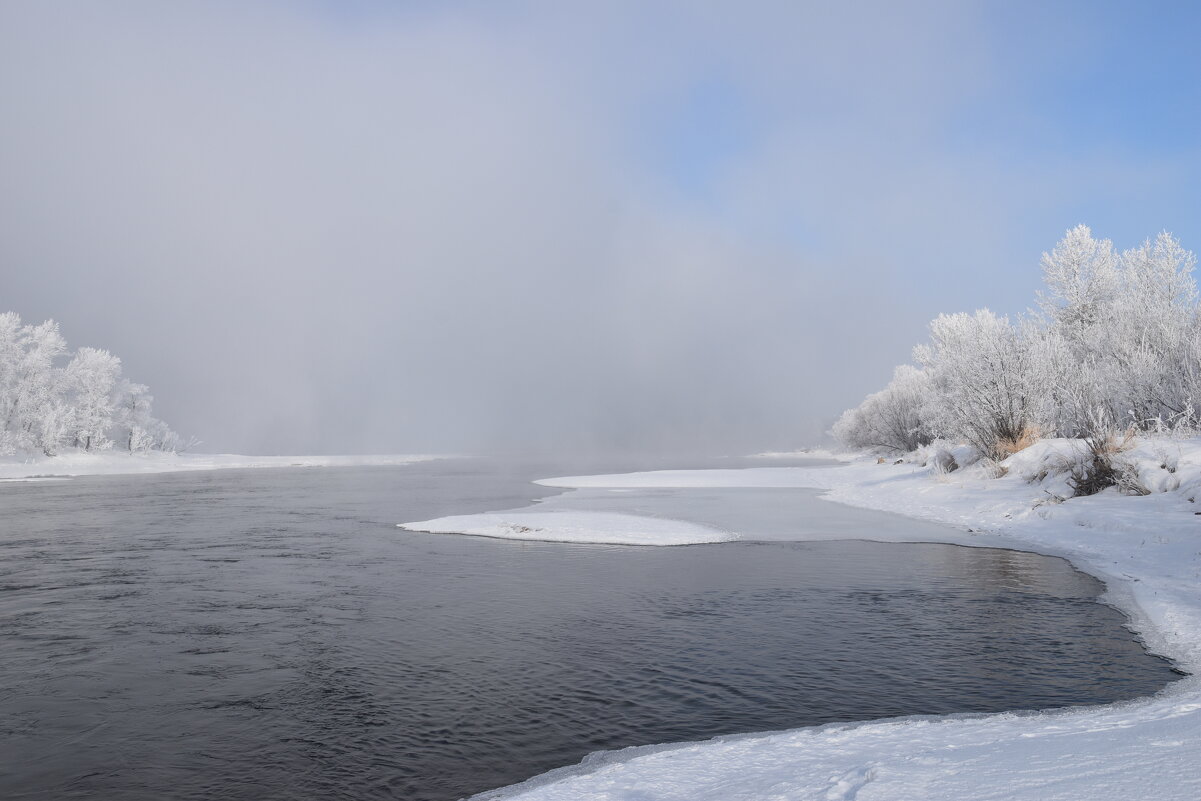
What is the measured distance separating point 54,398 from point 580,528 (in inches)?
2867

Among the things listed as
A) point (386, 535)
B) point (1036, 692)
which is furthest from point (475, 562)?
point (1036, 692)

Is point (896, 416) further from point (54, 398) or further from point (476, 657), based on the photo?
point (54, 398)

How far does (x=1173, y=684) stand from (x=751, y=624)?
209 inches

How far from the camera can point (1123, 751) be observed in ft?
17.1

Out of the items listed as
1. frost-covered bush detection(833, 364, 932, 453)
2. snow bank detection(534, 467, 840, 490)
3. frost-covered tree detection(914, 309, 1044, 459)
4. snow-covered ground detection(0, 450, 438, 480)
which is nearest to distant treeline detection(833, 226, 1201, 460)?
frost-covered tree detection(914, 309, 1044, 459)

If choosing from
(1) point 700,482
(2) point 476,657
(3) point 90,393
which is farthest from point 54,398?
(2) point 476,657

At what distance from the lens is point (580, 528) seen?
22.6 m

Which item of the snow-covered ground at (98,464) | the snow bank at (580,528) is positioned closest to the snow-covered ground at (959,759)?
the snow bank at (580,528)

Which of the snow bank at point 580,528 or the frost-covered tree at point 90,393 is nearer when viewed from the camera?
the snow bank at point 580,528

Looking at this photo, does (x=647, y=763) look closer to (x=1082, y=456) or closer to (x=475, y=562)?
(x=475, y=562)

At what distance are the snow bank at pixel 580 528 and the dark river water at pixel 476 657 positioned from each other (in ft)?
6.81

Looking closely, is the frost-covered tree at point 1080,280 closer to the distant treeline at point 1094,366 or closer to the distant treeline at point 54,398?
the distant treeline at point 1094,366

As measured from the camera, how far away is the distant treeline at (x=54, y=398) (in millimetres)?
68000

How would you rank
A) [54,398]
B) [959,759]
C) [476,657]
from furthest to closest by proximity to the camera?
1. [54,398]
2. [476,657]
3. [959,759]
